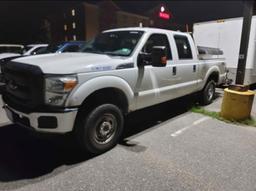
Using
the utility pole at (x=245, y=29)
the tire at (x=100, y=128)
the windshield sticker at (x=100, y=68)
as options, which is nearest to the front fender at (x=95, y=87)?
the windshield sticker at (x=100, y=68)

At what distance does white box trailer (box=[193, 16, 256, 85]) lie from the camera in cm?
770

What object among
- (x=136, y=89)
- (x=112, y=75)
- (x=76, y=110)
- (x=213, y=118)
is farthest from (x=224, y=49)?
(x=76, y=110)

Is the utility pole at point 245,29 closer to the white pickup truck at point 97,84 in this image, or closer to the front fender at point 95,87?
the white pickup truck at point 97,84

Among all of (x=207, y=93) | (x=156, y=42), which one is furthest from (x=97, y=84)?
(x=207, y=93)

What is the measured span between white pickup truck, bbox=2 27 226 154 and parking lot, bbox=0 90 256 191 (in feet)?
1.46

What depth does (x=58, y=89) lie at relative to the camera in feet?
9.71

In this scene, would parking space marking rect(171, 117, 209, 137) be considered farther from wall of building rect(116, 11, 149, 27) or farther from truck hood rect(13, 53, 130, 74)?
wall of building rect(116, 11, 149, 27)

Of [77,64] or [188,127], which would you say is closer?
[77,64]

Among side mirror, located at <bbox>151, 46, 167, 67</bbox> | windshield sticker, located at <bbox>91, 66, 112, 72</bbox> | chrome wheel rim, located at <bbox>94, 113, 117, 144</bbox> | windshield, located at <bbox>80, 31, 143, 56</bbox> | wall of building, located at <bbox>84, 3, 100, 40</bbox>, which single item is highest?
wall of building, located at <bbox>84, 3, 100, 40</bbox>

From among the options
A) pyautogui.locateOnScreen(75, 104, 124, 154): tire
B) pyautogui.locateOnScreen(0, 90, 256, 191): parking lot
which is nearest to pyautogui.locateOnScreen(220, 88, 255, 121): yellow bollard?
pyautogui.locateOnScreen(0, 90, 256, 191): parking lot

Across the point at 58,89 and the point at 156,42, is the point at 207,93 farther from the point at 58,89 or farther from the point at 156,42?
the point at 58,89

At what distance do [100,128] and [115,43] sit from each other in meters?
1.70

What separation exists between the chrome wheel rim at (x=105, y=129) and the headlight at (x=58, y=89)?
0.73 metres

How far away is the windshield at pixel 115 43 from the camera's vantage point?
4.09 m
